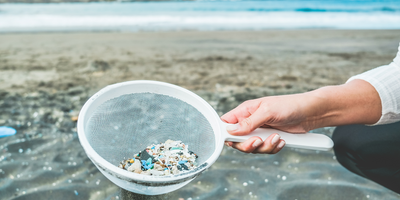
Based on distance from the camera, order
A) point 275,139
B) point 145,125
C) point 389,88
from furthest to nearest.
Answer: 1. point 145,125
2. point 389,88
3. point 275,139

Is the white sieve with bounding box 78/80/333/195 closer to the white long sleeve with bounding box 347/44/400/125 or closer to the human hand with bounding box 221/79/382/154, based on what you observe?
the human hand with bounding box 221/79/382/154

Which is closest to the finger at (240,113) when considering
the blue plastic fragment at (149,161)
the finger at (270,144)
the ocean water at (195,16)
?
the finger at (270,144)

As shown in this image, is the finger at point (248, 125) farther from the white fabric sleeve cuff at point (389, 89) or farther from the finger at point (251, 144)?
the white fabric sleeve cuff at point (389, 89)

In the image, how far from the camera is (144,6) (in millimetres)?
10383

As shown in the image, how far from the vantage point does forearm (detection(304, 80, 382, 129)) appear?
61.2 inches

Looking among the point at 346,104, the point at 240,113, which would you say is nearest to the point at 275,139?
the point at 240,113

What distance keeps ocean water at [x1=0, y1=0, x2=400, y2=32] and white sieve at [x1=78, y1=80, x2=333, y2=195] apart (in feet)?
19.0

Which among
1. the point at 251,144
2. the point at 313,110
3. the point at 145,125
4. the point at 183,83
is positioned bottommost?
the point at 183,83

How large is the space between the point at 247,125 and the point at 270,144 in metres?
0.15

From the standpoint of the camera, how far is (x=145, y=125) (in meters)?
1.75

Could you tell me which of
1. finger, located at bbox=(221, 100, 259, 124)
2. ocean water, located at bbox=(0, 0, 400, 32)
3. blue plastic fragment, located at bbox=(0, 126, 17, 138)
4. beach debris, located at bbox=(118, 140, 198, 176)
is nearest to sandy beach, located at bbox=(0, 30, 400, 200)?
blue plastic fragment, located at bbox=(0, 126, 17, 138)

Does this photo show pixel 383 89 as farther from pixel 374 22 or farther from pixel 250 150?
pixel 374 22

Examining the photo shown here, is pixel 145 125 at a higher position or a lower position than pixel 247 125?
lower

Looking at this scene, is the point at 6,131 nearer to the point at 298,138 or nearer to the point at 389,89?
the point at 298,138
